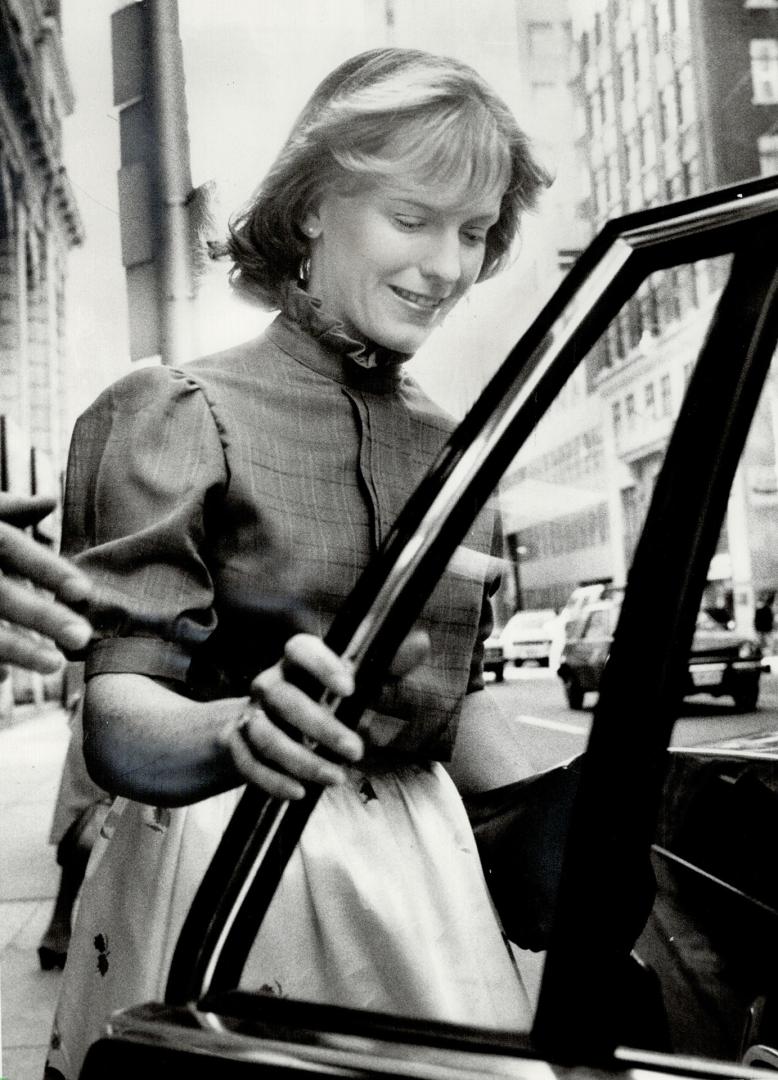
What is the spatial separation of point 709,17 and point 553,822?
2.96 ft

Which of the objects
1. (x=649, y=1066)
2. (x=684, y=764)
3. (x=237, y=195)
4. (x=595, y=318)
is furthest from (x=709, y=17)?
(x=649, y=1066)

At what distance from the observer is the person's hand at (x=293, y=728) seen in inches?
29.1

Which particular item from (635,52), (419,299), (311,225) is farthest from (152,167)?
(635,52)

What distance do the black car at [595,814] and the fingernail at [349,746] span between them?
0.02 m

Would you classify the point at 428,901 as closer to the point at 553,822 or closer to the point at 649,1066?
the point at 553,822

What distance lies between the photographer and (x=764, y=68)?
117 cm

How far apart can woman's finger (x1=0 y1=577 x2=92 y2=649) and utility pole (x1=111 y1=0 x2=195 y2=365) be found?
48 cm

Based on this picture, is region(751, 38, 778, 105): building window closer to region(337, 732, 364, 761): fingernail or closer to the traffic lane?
the traffic lane

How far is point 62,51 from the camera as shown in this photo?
1.32m

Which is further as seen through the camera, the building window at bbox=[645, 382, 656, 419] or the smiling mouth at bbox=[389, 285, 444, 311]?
the smiling mouth at bbox=[389, 285, 444, 311]

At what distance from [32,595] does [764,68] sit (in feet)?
3.11

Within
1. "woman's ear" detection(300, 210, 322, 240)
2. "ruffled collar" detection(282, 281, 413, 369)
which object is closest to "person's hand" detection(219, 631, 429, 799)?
"ruffled collar" detection(282, 281, 413, 369)

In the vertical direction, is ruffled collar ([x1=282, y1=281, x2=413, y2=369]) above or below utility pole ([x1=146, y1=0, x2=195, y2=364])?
below

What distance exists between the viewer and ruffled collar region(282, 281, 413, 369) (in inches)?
41.4
